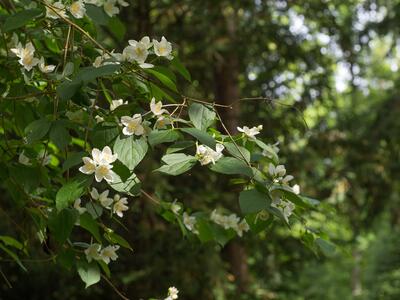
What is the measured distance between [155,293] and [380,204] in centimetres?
277

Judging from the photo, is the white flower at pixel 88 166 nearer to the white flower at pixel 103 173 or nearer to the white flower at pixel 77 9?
the white flower at pixel 103 173

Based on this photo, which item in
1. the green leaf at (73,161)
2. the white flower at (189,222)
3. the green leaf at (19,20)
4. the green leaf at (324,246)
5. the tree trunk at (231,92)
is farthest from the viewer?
the tree trunk at (231,92)

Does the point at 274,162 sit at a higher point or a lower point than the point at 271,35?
higher

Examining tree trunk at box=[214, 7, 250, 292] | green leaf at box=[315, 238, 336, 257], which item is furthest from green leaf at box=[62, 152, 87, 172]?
tree trunk at box=[214, 7, 250, 292]

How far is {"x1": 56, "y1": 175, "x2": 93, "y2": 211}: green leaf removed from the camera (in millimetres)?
1412

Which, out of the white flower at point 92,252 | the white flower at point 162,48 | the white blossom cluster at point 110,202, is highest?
the white flower at point 162,48

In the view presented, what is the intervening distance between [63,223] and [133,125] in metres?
0.36

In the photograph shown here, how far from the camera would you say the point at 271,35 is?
5.78 metres

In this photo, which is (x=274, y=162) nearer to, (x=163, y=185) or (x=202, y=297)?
(x=163, y=185)

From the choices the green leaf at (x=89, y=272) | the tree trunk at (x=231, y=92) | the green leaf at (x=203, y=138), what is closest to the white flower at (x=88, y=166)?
the green leaf at (x=203, y=138)

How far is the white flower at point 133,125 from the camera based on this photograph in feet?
4.78

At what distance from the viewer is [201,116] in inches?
60.1

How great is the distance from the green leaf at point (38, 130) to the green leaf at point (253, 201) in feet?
1.69

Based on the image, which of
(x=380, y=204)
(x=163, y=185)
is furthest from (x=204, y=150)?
(x=380, y=204)
